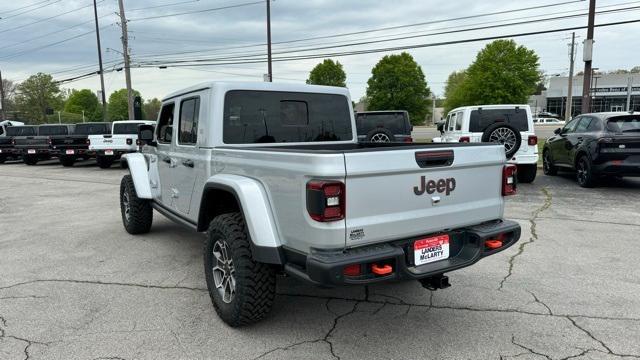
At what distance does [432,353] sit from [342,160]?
59.3 inches

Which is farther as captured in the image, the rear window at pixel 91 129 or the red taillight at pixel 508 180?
the rear window at pixel 91 129

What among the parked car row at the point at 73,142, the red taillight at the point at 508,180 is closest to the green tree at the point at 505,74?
the parked car row at the point at 73,142

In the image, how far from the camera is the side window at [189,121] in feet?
14.3

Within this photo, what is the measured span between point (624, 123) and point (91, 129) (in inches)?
751

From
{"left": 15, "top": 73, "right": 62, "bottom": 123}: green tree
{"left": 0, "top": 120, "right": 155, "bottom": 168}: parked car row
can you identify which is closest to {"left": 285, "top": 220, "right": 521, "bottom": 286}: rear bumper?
{"left": 0, "top": 120, "right": 155, "bottom": 168}: parked car row

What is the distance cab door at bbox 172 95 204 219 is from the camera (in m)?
4.32

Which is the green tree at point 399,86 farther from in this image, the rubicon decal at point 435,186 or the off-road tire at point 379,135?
Answer: the rubicon decal at point 435,186

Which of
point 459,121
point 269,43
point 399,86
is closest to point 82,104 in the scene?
point 399,86

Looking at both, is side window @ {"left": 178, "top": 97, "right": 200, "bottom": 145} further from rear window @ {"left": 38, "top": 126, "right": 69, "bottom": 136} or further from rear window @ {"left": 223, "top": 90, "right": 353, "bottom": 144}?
rear window @ {"left": 38, "top": 126, "right": 69, "bottom": 136}

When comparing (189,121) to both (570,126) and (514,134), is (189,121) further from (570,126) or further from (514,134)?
(570,126)

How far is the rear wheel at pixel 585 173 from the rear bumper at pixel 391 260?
25.2 feet

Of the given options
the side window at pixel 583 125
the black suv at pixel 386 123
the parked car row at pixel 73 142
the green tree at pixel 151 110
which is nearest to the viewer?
the side window at pixel 583 125

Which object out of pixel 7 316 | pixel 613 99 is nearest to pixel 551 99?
pixel 613 99

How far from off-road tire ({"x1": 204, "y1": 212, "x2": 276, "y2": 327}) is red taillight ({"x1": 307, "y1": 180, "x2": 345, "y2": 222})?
2.51 ft
